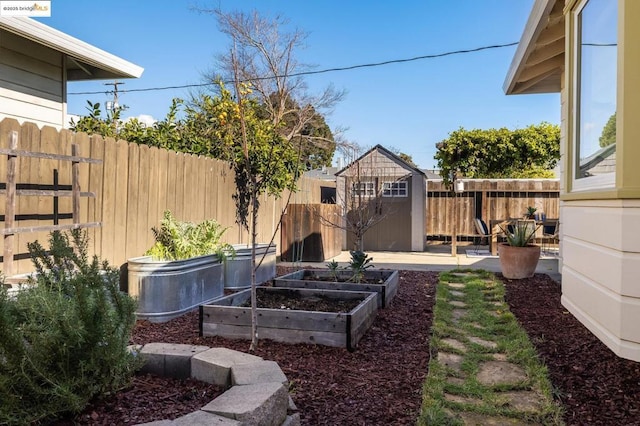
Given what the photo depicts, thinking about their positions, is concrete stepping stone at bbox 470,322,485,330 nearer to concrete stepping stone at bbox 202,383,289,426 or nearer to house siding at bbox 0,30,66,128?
concrete stepping stone at bbox 202,383,289,426

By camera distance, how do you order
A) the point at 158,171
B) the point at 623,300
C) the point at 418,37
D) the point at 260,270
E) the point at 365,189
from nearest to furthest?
the point at 623,300
the point at 158,171
the point at 260,270
the point at 365,189
the point at 418,37

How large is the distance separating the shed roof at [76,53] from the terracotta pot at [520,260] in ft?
18.9

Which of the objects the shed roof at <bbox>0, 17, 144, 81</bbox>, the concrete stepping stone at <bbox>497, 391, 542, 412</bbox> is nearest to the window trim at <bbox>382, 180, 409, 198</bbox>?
the shed roof at <bbox>0, 17, 144, 81</bbox>

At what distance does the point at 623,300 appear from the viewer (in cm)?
280

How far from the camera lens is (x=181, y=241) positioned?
5191mm

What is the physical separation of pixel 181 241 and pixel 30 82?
2.59 meters

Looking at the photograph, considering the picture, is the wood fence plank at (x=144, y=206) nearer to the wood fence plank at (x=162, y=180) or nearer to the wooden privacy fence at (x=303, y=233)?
the wood fence plank at (x=162, y=180)

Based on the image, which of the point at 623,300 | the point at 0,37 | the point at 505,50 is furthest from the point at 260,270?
the point at 505,50

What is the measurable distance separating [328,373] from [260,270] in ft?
11.1

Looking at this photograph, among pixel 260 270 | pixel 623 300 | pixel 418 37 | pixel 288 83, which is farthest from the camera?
pixel 288 83

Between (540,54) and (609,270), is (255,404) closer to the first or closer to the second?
(609,270)

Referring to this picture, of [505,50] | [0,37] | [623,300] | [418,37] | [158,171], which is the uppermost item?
[418,37]

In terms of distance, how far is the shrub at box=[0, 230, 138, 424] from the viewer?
175 cm

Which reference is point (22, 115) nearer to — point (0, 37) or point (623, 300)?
point (0, 37)
